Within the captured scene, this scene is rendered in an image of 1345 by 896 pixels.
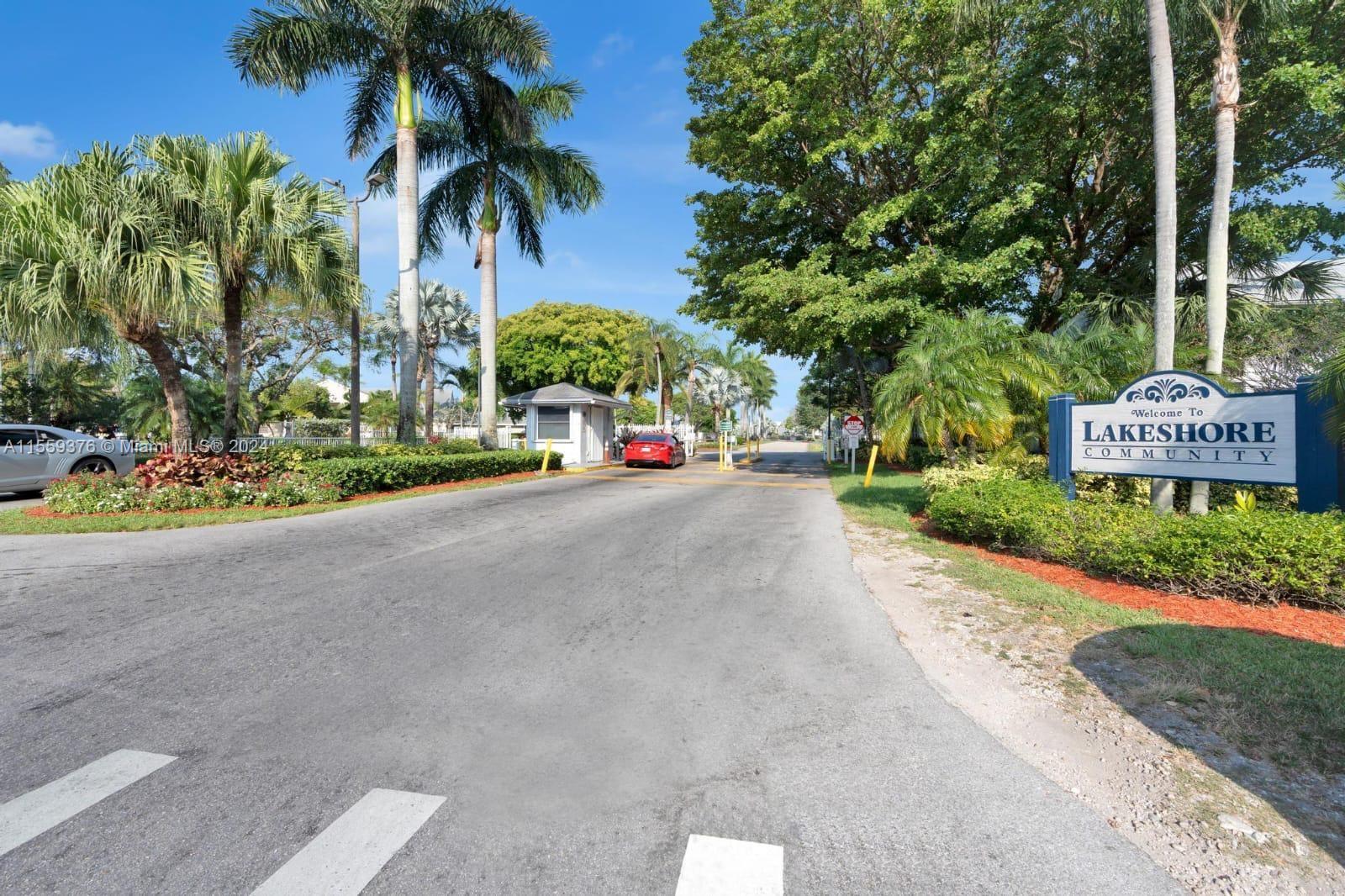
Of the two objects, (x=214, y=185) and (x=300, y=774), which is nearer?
(x=300, y=774)

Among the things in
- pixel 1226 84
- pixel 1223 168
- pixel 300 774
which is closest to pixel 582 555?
pixel 300 774

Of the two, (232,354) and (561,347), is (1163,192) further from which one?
(561,347)

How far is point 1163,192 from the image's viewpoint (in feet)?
24.1

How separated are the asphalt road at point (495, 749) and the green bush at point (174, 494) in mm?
4237

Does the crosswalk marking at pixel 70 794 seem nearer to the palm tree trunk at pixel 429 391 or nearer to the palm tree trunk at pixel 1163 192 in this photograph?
the palm tree trunk at pixel 1163 192

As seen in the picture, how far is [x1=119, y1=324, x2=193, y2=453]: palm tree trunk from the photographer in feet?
34.0

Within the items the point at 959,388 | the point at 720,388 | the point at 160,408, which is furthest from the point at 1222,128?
the point at 720,388

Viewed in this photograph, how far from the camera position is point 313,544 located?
7348 millimetres

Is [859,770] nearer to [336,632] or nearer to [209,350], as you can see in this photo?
[336,632]

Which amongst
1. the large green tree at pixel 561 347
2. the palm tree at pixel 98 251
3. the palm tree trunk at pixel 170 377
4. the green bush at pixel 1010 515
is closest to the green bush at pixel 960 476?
the green bush at pixel 1010 515

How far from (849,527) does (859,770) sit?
7219 mm

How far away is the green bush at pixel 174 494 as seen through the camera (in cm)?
938

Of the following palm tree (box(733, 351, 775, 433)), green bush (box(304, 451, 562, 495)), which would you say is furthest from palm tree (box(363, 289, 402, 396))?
palm tree (box(733, 351, 775, 433))

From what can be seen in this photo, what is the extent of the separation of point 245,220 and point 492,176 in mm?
9177
